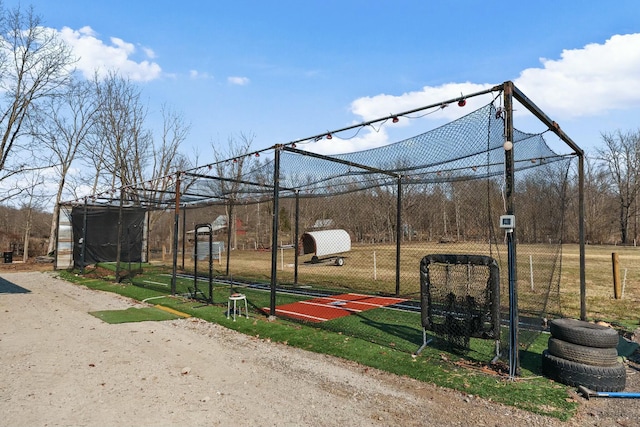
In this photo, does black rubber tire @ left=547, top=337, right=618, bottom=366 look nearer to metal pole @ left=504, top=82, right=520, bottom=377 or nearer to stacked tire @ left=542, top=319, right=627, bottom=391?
stacked tire @ left=542, top=319, right=627, bottom=391

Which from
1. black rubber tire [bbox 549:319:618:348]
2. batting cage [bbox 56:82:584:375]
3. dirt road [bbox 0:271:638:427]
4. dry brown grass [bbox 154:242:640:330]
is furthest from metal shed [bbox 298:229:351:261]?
black rubber tire [bbox 549:319:618:348]

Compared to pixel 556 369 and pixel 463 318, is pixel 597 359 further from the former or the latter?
pixel 463 318

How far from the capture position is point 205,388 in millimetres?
3525

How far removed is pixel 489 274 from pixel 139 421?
3.43 metres

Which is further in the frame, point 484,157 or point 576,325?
point 484,157

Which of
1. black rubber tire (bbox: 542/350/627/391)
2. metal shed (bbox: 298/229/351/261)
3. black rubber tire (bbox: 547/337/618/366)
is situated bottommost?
black rubber tire (bbox: 542/350/627/391)

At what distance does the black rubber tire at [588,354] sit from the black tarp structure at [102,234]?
1376cm

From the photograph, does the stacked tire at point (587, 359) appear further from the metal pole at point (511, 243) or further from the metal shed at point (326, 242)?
the metal shed at point (326, 242)

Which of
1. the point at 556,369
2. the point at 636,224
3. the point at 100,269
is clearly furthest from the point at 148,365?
the point at 636,224

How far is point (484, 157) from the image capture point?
562 cm

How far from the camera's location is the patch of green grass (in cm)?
329

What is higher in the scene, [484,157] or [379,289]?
[484,157]

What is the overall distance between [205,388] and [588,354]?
348 centimetres

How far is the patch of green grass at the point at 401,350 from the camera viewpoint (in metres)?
3.29
